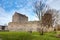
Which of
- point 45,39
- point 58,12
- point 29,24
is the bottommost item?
point 45,39

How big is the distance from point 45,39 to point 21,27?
18.1 metres

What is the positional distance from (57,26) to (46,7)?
5.79m

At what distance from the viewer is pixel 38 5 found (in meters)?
26.3

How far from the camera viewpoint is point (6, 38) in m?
13.9

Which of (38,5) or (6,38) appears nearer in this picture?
(6,38)

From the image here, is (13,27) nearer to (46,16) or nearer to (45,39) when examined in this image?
(46,16)

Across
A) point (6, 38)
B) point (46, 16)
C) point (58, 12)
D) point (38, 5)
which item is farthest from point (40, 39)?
point (58, 12)

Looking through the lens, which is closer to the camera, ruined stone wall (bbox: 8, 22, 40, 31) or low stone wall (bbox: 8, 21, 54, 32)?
low stone wall (bbox: 8, 21, 54, 32)

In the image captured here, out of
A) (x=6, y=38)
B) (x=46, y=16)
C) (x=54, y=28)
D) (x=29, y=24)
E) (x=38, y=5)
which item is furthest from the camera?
(x=29, y=24)

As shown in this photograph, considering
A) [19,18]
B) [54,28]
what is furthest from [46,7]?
[19,18]

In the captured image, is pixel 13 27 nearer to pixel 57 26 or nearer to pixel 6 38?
pixel 57 26

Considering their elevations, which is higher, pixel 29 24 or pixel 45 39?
pixel 29 24

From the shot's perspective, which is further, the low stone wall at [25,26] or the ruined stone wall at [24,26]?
the ruined stone wall at [24,26]

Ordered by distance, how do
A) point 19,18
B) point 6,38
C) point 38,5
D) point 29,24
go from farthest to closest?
point 19,18 < point 29,24 < point 38,5 < point 6,38
